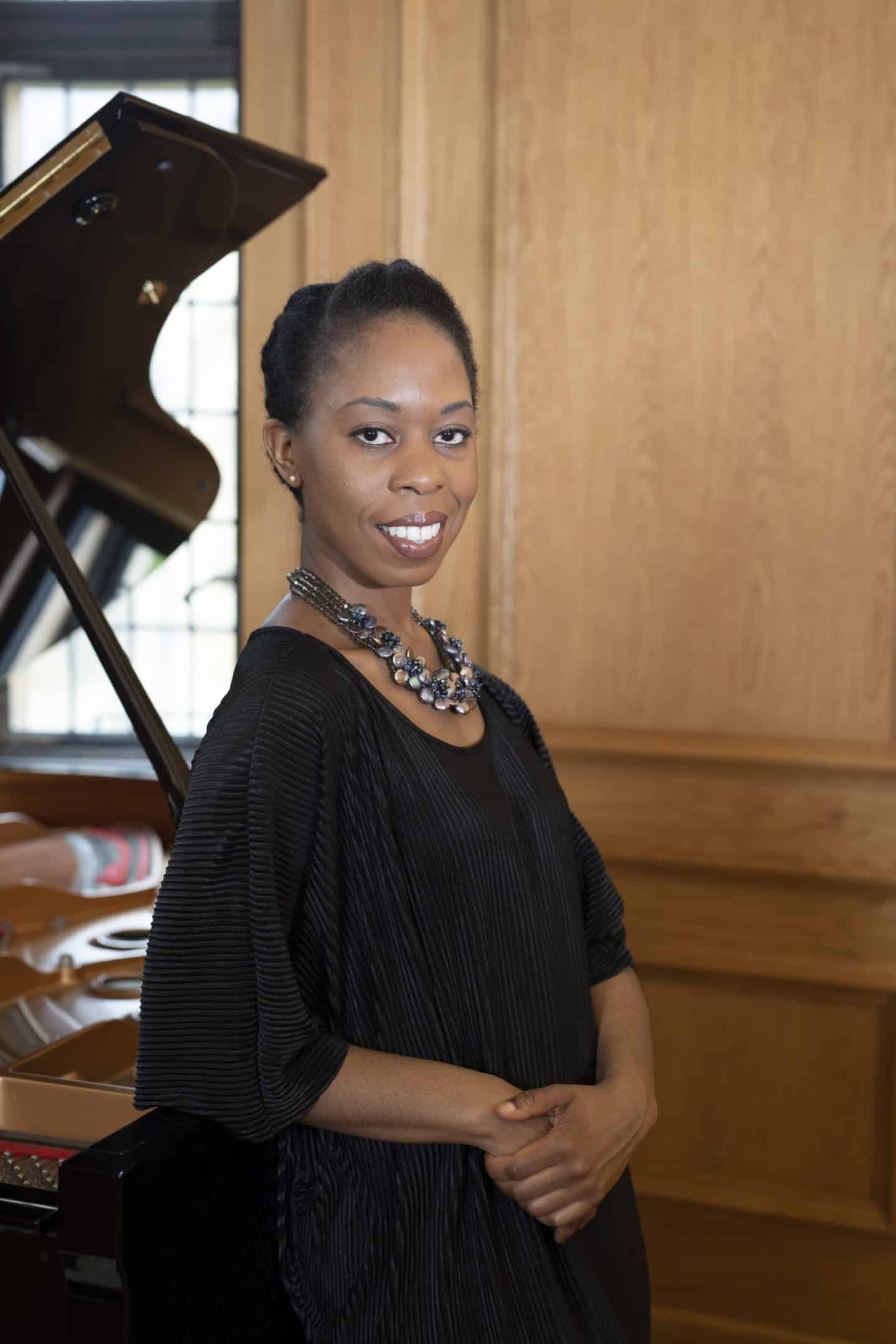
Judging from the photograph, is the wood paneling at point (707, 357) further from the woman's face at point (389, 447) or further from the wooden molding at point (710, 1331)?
the woman's face at point (389, 447)

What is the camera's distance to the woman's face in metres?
1.14

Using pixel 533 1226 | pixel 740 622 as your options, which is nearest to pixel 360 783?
pixel 533 1226

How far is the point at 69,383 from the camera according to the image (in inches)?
73.8

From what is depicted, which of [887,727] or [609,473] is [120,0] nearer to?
[609,473]

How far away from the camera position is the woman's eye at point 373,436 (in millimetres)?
1150

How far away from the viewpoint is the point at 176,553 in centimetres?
330

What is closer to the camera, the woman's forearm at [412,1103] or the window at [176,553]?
the woman's forearm at [412,1103]

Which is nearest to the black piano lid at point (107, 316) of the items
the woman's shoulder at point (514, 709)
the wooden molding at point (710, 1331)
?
the woman's shoulder at point (514, 709)

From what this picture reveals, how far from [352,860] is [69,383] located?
3.62 feet

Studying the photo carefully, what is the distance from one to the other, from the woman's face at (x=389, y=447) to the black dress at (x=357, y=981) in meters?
0.12

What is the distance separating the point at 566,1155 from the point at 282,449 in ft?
2.38

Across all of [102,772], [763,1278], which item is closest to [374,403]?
[102,772]

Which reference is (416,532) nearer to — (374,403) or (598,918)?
(374,403)

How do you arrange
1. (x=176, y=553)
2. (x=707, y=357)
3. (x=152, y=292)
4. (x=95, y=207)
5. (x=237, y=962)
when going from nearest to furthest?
(x=237, y=962)
(x=95, y=207)
(x=152, y=292)
(x=707, y=357)
(x=176, y=553)
